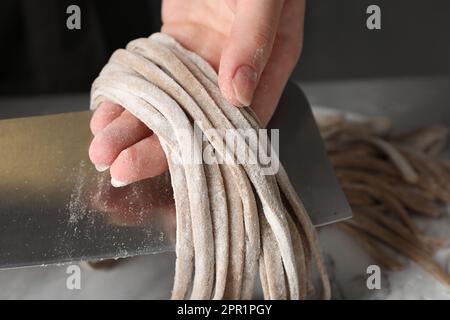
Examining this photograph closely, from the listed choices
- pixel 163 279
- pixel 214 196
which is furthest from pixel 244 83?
pixel 163 279

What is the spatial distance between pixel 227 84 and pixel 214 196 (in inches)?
5.2

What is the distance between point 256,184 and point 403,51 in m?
0.92

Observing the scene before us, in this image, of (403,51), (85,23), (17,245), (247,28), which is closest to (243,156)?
(247,28)

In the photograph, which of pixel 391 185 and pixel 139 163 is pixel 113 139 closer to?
pixel 139 163

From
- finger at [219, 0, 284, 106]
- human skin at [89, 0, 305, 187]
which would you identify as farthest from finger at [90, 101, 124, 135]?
finger at [219, 0, 284, 106]

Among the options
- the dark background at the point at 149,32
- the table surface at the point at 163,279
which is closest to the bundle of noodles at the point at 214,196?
the table surface at the point at 163,279

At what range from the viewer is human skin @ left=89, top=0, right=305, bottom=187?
0.77 m

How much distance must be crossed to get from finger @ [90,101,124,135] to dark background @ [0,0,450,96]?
53 centimetres

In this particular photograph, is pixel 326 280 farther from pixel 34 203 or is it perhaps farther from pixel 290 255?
pixel 34 203

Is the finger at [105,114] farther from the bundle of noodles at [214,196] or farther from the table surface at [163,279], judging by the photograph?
the table surface at [163,279]

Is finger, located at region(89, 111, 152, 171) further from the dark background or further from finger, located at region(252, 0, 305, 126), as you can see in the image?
the dark background

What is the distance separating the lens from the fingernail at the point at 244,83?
0.76 metres

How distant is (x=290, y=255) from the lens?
2.59 ft

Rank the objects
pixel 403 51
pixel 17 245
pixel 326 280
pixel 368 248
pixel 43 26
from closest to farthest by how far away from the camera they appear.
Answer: pixel 17 245 → pixel 326 280 → pixel 368 248 → pixel 43 26 → pixel 403 51
